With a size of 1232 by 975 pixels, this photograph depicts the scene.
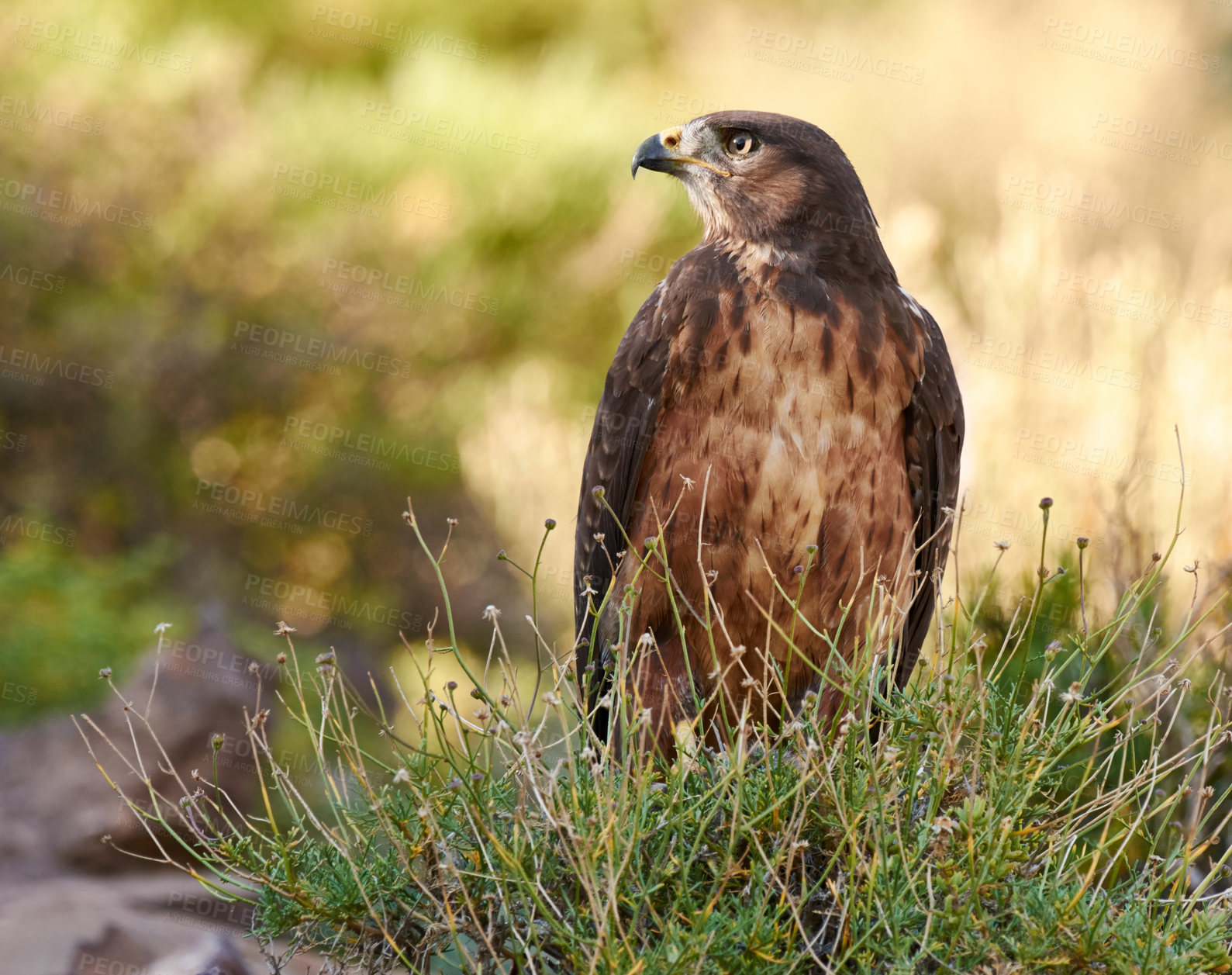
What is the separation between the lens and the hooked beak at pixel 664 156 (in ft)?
10.8

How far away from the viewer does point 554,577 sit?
833cm

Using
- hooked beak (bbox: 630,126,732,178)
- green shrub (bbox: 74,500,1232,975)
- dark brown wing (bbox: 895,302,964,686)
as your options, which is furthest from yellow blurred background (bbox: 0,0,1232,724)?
green shrub (bbox: 74,500,1232,975)

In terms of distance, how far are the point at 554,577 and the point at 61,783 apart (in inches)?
155

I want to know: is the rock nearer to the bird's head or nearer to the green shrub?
the green shrub

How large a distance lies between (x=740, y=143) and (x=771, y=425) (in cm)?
90

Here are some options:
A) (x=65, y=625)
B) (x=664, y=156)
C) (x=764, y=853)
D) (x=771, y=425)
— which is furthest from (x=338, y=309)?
(x=764, y=853)

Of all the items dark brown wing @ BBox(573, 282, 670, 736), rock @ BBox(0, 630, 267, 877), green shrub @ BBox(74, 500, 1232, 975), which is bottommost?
rock @ BBox(0, 630, 267, 877)

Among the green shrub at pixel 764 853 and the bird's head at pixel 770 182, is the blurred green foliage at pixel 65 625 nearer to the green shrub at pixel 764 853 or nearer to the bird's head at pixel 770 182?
the bird's head at pixel 770 182

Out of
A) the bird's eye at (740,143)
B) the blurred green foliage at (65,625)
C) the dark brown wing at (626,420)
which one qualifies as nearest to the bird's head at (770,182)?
the bird's eye at (740,143)

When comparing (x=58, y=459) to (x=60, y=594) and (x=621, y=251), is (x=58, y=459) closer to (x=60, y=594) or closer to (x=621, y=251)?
(x=60, y=594)

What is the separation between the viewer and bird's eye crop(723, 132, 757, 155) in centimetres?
322

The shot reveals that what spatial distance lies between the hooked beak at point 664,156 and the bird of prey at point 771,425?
0.01 metres

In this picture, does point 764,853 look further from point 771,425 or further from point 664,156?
point 664,156

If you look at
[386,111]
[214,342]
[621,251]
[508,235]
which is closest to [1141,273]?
[621,251]
